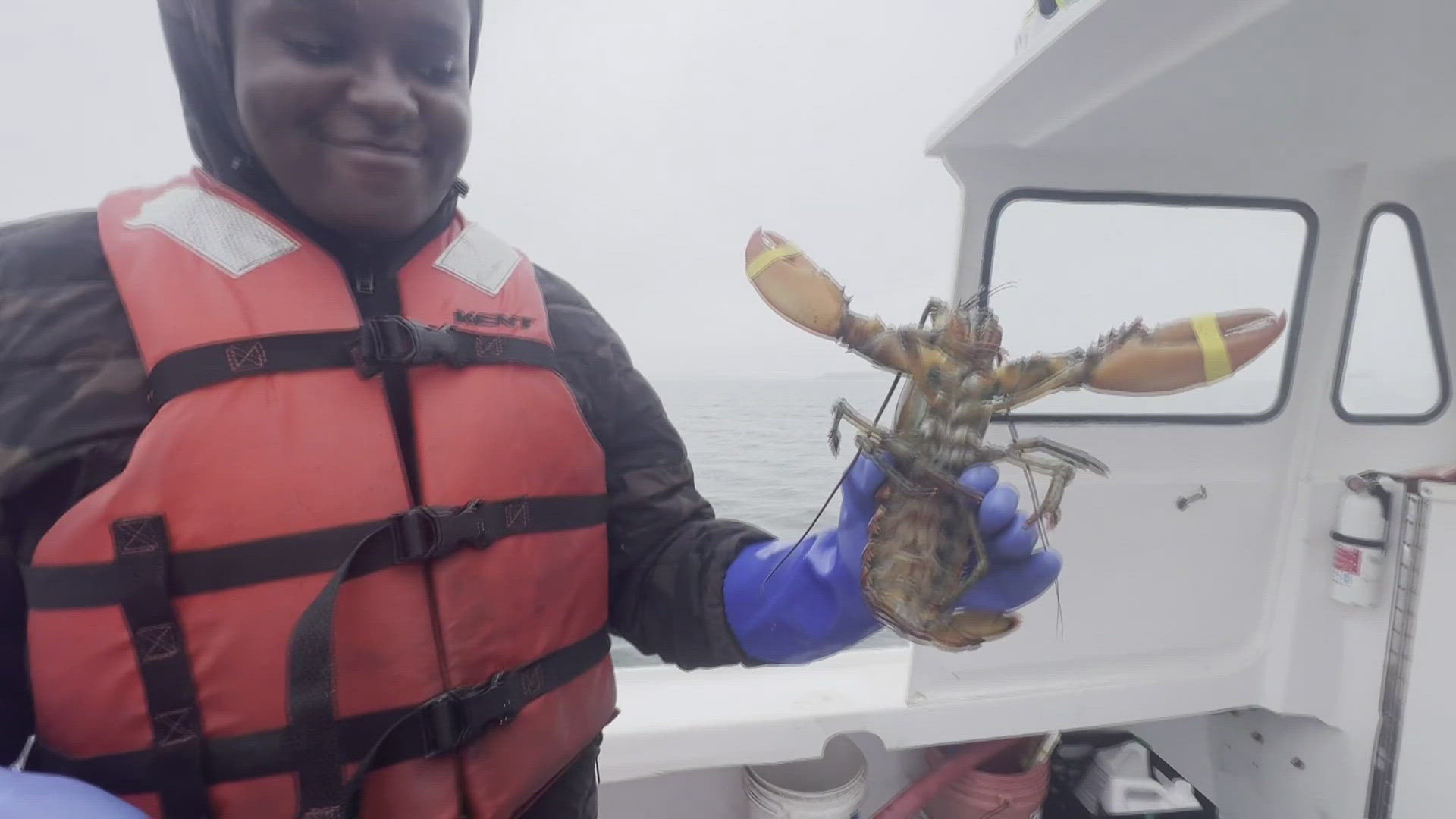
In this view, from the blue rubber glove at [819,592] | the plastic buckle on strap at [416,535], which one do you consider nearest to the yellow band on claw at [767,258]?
the blue rubber glove at [819,592]

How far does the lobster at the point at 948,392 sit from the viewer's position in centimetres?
173

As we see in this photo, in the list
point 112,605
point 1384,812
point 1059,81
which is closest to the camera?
point 112,605

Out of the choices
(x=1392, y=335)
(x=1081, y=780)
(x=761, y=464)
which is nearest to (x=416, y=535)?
(x=1081, y=780)

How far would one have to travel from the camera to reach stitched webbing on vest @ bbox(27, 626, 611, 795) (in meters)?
1.25

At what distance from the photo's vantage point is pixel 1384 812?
10.0 ft

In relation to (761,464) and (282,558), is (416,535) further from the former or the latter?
(761,464)

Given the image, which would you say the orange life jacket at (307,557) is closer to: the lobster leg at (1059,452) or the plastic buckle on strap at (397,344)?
the plastic buckle on strap at (397,344)

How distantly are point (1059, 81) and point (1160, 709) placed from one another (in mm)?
2932

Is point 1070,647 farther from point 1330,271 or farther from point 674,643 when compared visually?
point 674,643

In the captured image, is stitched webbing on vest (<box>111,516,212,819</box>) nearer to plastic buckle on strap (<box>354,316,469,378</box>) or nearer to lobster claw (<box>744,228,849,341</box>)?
plastic buckle on strap (<box>354,316,469,378</box>)

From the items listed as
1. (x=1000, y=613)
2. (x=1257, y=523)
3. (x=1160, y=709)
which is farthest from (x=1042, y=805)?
(x=1000, y=613)

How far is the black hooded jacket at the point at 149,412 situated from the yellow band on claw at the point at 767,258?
0.41m

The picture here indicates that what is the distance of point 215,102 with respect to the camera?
56.3 inches

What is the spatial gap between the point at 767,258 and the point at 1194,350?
107cm
